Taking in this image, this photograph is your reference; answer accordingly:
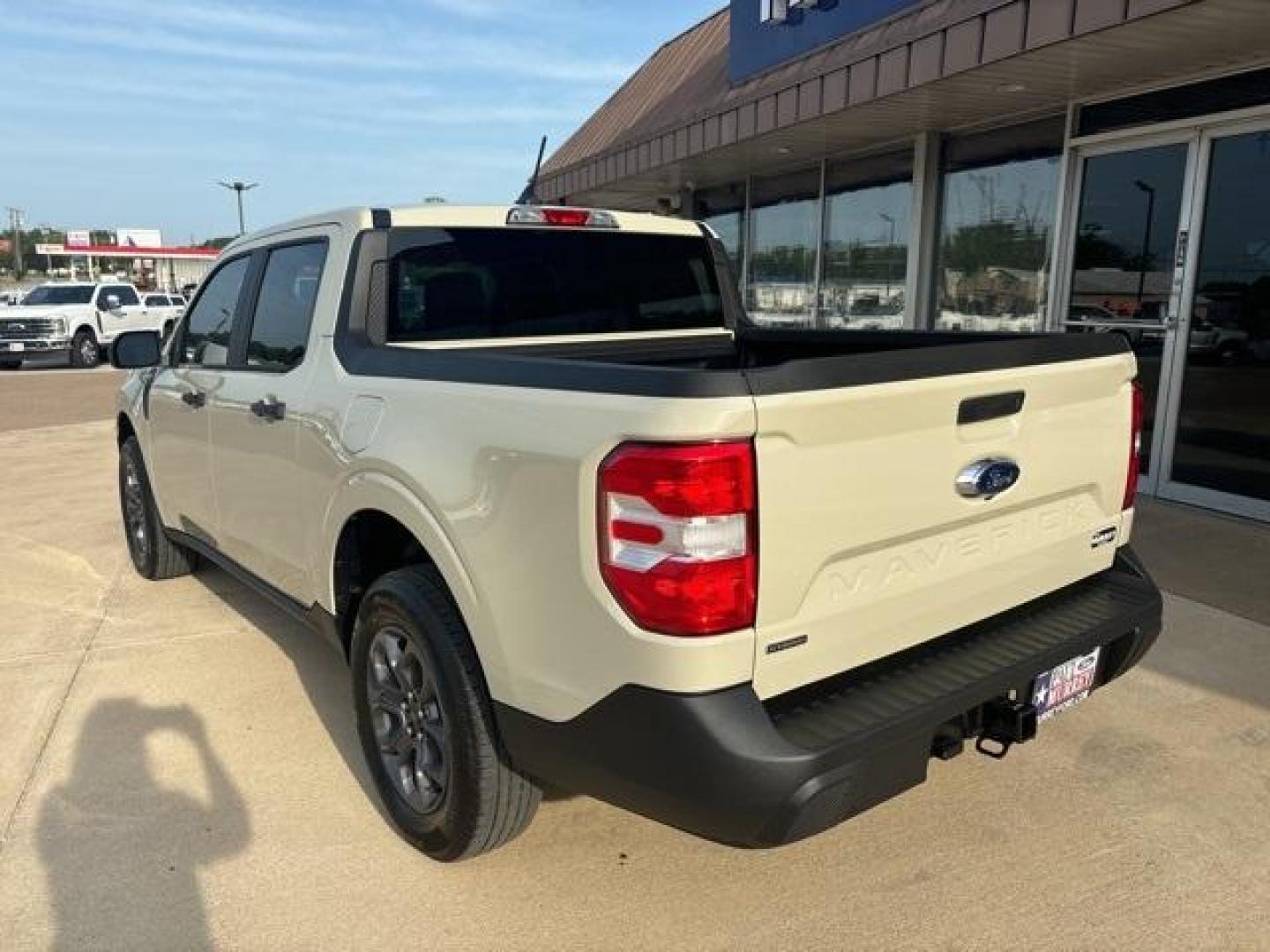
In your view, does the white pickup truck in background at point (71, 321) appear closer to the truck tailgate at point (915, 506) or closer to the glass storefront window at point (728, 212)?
the glass storefront window at point (728, 212)

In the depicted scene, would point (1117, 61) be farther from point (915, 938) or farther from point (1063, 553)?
point (915, 938)

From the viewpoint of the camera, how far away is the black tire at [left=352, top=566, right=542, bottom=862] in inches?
95.8

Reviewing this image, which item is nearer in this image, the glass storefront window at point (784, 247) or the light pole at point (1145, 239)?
the light pole at point (1145, 239)

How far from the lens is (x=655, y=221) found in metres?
3.75

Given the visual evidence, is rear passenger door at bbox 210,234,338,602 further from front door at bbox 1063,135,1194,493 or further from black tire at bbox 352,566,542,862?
front door at bbox 1063,135,1194,493

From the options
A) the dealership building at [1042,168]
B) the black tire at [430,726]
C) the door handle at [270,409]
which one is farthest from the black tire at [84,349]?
the black tire at [430,726]

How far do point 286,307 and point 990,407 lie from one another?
2427 mm

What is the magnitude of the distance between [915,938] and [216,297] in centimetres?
367

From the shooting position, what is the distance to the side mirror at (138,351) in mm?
4598

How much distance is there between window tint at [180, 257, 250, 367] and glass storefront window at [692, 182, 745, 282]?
8082mm

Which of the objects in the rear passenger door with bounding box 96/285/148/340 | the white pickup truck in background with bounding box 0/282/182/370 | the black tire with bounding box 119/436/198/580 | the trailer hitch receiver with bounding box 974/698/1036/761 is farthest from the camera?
the rear passenger door with bounding box 96/285/148/340

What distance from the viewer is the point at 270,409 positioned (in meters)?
3.28

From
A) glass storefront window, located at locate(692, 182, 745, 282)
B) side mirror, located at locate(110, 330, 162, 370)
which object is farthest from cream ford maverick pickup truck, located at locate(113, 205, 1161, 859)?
glass storefront window, located at locate(692, 182, 745, 282)

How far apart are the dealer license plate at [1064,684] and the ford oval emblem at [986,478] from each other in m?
0.50
